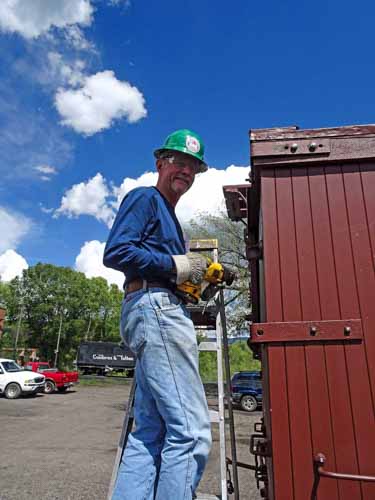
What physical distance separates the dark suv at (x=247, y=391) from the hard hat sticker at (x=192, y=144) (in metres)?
17.0

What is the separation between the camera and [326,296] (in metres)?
2.37

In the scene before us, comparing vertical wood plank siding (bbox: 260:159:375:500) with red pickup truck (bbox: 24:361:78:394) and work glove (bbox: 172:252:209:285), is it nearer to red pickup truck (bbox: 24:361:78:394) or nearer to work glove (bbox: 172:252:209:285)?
work glove (bbox: 172:252:209:285)

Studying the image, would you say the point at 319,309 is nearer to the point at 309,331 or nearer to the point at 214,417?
the point at 309,331

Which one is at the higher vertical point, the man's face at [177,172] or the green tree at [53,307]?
the green tree at [53,307]

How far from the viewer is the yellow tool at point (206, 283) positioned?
2.30 m

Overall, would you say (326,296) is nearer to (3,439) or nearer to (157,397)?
(157,397)

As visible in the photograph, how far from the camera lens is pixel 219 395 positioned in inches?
112

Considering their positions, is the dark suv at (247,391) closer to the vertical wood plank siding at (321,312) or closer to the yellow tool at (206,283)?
the yellow tool at (206,283)

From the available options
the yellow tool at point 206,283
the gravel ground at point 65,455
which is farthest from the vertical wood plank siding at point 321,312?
the gravel ground at point 65,455

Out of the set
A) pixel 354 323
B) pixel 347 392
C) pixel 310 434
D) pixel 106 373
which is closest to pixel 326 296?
pixel 354 323

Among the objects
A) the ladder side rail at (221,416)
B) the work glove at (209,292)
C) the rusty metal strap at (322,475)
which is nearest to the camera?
the rusty metal strap at (322,475)

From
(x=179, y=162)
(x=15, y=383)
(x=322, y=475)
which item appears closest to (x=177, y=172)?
(x=179, y=162)

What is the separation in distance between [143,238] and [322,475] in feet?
5.41

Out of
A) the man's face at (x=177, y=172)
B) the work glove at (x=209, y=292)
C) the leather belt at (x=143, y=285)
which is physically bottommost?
the leather belt at (x=143, y=285)
